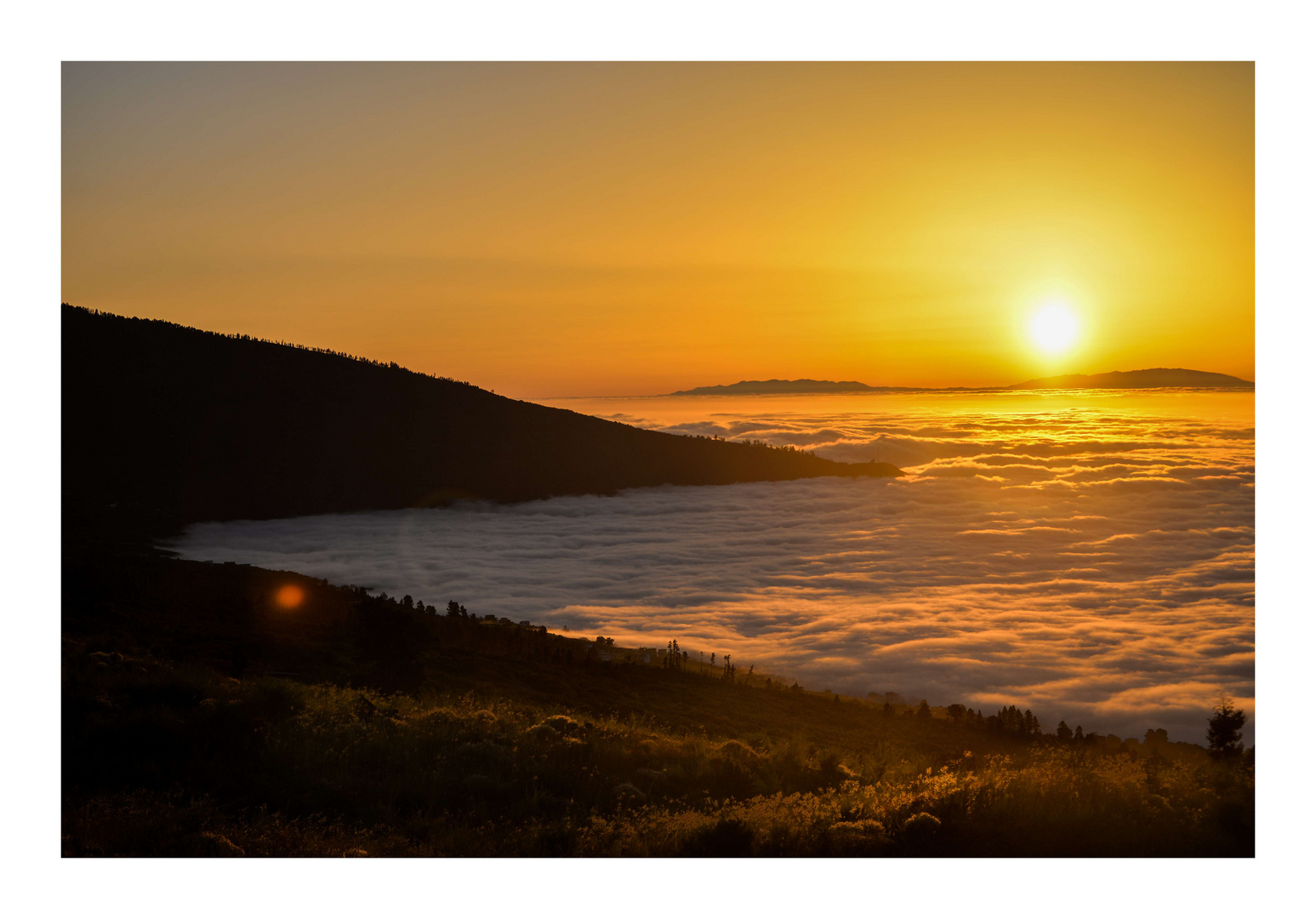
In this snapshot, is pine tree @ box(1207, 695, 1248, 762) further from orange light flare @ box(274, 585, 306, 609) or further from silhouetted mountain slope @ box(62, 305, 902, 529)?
silhouetted mountain slope @ box(62, 305, 902, 529)

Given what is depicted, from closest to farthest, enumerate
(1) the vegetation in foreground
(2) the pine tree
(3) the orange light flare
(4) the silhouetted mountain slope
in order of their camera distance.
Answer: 1. (1) the vegetation in foreground
2. (2) the pine tree
3. (3) the orange light flare
4. (4) the silhouetted mountain slope

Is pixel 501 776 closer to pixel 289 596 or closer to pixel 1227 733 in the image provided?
pixel 1227 733

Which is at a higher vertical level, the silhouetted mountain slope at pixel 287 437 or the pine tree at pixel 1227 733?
the silhouetted mountain slope at pixel 287 437

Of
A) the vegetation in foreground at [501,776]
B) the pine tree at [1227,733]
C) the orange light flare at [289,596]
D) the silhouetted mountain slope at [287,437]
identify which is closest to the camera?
the vegetation in foreground at [501,776]

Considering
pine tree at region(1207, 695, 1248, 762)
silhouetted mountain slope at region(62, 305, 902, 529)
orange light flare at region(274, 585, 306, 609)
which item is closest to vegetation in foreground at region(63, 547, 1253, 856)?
A: pine tree at region(1207, 695, 1248, 762)

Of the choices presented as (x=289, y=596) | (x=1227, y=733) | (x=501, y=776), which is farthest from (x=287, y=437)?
(x=1227, y=733)

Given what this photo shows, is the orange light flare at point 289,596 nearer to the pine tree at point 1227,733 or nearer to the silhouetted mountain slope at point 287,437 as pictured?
the pine tree at point 1227,733

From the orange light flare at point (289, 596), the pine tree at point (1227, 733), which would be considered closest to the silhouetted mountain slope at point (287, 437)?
the orange light flare at point (289, 596)
